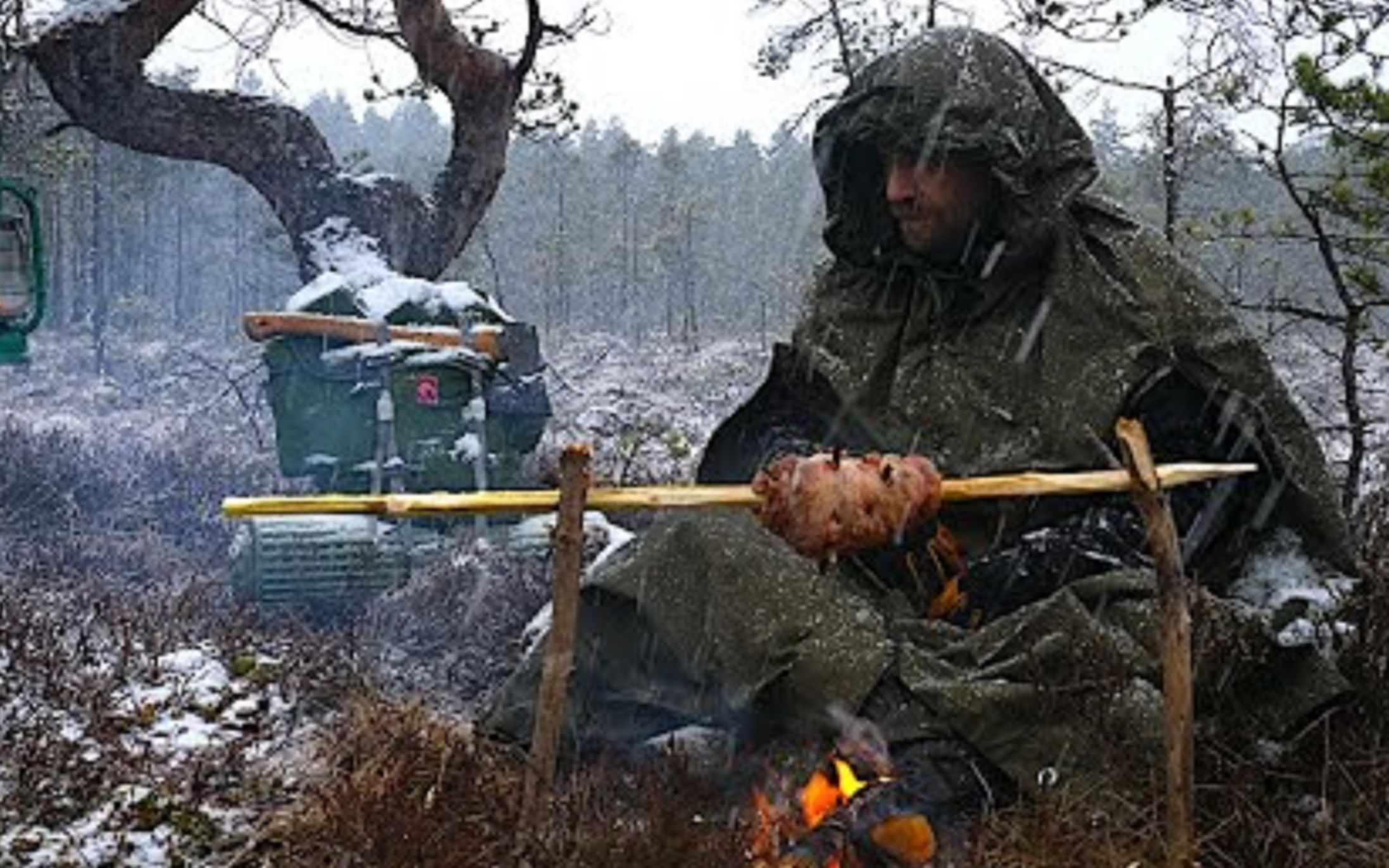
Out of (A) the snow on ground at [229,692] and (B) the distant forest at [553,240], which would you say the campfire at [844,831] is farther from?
(B) the distant forest at [553,240]

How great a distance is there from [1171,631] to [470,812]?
157cm

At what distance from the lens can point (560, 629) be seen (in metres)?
2.62

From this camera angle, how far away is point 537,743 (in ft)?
8.64

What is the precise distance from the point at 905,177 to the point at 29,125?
103 ft

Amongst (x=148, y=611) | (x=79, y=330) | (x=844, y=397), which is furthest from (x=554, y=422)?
(x=79, y=330)

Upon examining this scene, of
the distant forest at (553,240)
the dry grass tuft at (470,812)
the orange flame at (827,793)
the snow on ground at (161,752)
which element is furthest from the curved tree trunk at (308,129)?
the distant forest at (553,240)

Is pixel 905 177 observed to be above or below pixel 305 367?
above

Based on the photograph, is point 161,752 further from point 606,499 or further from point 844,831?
point 606,499

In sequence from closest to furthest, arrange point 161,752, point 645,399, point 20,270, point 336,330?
point 161,752
point 20,270
point 336,330
point 645,399

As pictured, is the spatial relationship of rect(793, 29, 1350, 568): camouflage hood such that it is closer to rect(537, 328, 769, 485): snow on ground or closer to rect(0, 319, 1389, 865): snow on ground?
rect(0, 319, 1389, 865): snow on ground

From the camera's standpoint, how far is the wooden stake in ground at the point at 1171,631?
2559mm

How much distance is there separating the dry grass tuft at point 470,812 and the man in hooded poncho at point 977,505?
0.88 feet

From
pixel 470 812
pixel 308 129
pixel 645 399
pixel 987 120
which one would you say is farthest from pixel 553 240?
pixel 470 812

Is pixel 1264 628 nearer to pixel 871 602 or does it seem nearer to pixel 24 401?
pixel 871 602
